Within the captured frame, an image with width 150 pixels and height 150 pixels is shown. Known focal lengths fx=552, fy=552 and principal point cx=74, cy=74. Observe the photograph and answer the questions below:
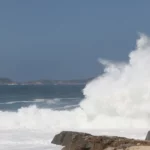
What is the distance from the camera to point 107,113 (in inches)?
1171

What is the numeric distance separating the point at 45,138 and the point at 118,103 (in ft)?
27.9

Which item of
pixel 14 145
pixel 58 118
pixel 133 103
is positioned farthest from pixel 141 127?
pixel 14 145

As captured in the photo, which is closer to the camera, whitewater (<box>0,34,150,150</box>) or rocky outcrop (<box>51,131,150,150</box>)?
rocky outcrop (<box>51,131,150,150</box>)

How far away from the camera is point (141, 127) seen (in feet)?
88.0

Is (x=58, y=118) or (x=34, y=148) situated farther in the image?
(x=58, y=118)

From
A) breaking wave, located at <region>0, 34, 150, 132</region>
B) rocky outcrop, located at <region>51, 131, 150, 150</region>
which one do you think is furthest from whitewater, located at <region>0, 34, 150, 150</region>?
rocky outcrop, located at <region>51, 131, 150, 150</region>

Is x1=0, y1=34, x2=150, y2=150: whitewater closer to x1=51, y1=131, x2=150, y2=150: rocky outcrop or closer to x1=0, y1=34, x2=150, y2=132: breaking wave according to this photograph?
x1=0, y1=34, x2=150, y2=132: breaking wave

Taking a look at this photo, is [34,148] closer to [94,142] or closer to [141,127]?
[94,142]

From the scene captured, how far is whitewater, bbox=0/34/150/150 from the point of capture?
26.7m

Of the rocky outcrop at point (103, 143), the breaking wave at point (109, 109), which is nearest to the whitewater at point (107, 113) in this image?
the breaking wave at point (109, 109)

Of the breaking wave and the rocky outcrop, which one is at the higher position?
the breaking wave

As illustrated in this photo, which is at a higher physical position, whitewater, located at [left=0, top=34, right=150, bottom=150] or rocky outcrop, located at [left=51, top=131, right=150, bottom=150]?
whitewater, located at [left=0, top=34, right=150, bottom=150]

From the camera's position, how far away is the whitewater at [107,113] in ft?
87.7

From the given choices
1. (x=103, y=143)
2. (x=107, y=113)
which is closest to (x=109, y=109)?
(x=107, y=113)
